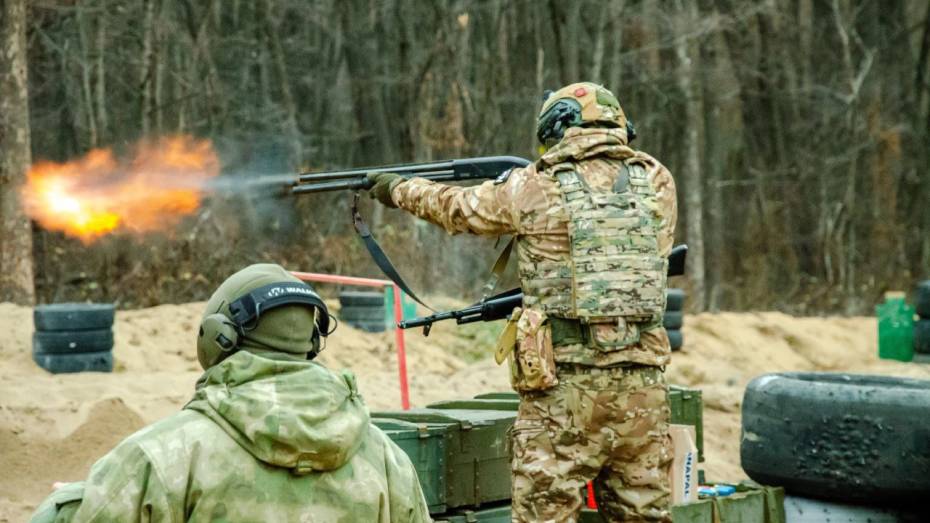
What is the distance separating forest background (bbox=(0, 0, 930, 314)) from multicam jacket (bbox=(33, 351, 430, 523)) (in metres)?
13.6

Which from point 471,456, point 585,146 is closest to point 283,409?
point 585,146

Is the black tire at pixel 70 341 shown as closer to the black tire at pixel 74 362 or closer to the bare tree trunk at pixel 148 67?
the black tire at pixel 74 362

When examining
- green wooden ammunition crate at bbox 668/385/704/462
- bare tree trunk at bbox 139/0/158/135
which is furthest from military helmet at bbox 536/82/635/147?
bare tree trunk at bbox 139/0/158/135

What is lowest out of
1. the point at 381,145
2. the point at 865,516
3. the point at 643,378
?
the point at 865,516

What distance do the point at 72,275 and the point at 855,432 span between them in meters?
15.5

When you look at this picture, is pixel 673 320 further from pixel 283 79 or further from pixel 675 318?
pixel 283 79

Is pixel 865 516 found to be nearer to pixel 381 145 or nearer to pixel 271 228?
pixel 271 228

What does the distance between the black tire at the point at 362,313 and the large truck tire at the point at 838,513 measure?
9449 mm

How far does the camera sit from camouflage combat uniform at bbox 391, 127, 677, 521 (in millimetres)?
5723

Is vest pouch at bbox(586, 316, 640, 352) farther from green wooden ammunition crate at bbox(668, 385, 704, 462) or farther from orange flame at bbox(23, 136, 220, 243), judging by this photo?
orange flame at bbox(23, 136, 220, 243)

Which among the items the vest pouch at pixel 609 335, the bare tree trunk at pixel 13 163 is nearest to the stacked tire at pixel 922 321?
the vest pouch at pixel 609 335

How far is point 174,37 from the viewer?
23.6 m

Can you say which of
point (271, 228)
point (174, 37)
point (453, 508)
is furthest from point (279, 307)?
point (174, 37)

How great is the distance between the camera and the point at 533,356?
5727 millimetres
